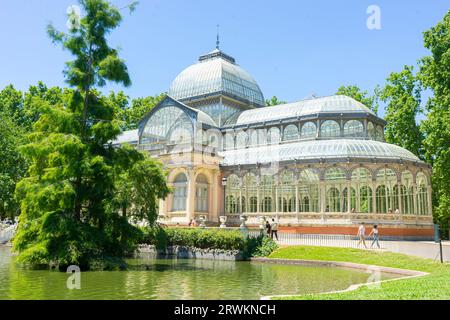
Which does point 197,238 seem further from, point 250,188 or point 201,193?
point 250,188

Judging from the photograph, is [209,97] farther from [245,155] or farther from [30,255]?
[30,255]

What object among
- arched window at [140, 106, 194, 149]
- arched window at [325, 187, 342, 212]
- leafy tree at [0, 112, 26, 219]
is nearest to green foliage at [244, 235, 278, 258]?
arched window at [325, 187, 342, 212]

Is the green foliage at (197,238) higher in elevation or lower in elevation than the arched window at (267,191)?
lower

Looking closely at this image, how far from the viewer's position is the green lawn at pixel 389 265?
10.8m

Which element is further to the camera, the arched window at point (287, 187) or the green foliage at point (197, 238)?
the arched window at point (287, 187)

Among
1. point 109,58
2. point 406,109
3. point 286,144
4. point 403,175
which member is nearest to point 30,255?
point 109,58

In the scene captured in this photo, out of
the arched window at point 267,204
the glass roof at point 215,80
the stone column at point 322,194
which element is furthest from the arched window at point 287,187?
the glass roof at point 215,80

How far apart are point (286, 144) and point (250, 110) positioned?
8.20m

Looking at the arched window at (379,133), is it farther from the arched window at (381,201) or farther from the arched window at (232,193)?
the arched window at (232,193)

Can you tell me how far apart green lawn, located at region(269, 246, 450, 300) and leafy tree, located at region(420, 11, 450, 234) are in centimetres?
1947

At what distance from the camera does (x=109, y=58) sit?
829 inches

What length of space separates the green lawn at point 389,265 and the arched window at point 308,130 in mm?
15500

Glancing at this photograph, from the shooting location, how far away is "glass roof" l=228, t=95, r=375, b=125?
38812 millimetres

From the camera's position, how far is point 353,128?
38.2 meters
